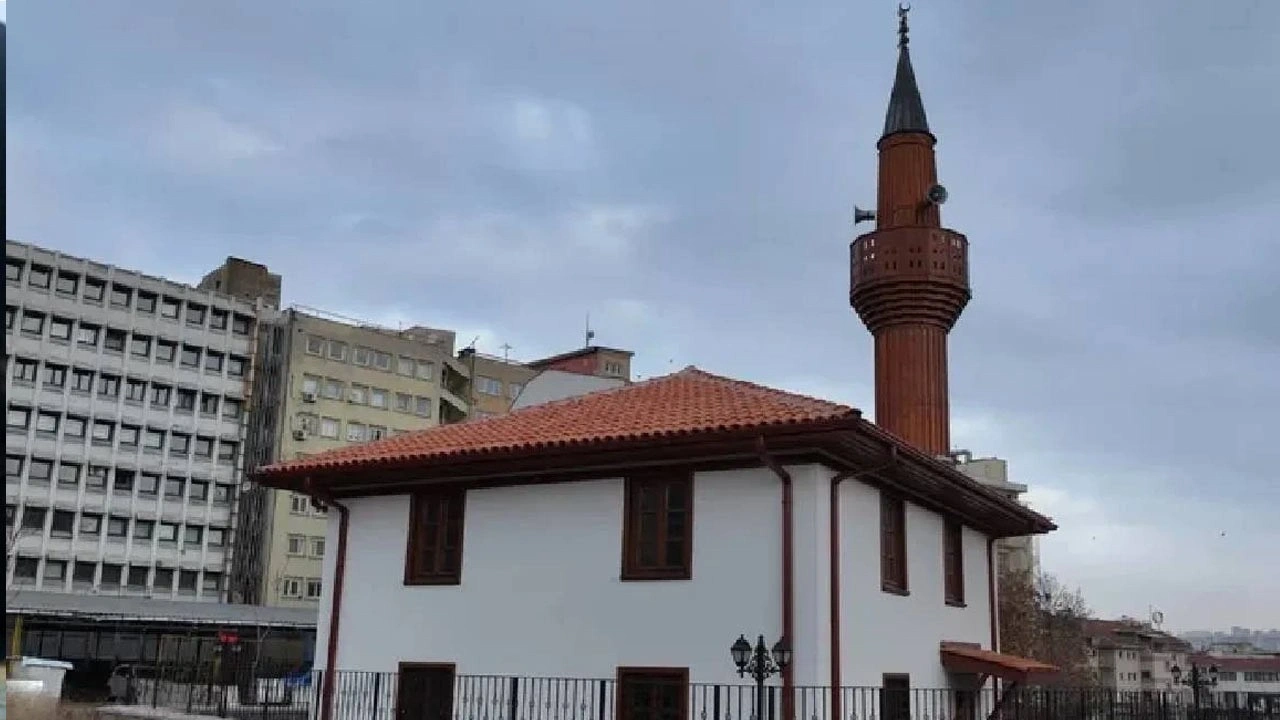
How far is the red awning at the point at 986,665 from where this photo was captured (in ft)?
51.5

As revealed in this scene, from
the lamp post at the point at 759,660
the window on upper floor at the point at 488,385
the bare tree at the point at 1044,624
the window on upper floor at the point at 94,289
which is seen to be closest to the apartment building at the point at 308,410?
the window on upper floor at the point at 488,385

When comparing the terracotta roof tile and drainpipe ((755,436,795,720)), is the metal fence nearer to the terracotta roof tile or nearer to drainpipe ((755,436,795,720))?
drainpipe ((755,436,795,720))

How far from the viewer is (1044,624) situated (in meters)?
46.8

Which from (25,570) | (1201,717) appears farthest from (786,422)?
(25,570)

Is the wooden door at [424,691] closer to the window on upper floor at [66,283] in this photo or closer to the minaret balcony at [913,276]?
the minaret balcony at [913,276]

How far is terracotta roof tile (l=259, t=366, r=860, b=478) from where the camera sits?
13.4m

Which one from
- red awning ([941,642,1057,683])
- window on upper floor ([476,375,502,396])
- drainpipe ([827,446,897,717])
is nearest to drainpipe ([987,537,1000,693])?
red awning ([941,642,1057,683])

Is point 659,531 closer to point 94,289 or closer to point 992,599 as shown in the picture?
point 992,599

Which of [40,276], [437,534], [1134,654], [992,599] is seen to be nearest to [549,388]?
[437,534]

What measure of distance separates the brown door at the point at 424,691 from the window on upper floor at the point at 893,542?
535 cm

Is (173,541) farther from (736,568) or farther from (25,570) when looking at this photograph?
(736,568)

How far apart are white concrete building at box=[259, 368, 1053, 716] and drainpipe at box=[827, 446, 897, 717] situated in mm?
24

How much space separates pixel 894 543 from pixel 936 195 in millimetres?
14904

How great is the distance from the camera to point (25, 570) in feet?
179
